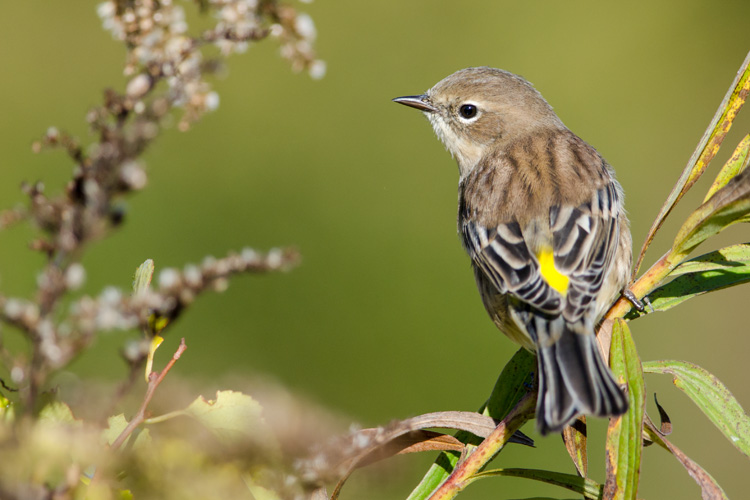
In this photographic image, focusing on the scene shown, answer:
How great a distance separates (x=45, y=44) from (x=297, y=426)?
15.7ft

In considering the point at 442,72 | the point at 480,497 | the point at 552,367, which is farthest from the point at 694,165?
the point at 442,72

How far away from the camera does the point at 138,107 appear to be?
0.69m

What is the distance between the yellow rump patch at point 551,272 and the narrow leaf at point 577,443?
1.73 ft

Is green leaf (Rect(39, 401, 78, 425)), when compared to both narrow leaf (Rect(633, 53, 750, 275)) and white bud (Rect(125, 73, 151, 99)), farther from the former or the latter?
narrow leaf (Rect(633, 53, 750, 275))

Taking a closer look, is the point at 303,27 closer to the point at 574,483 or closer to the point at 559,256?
the point at 574,483

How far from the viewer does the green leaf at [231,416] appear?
32.5 inches

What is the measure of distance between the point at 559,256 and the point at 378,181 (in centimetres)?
256

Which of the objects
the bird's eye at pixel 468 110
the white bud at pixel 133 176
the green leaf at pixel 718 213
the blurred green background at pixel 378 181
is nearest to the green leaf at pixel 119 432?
the white bud at pixel 133 176

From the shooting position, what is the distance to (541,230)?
2391 mm

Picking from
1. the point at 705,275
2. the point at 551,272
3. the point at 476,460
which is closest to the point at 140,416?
the point at 476,460

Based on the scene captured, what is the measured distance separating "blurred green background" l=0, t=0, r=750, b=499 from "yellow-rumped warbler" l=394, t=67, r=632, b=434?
1.26 metres

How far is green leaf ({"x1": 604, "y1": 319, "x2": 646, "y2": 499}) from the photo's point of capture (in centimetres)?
119

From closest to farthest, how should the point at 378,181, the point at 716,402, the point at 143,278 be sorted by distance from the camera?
the point at 143,278, the point at 716,402, the point at 378,181

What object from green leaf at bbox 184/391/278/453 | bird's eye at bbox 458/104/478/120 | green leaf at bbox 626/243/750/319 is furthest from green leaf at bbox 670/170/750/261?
bird's eye at bbox 458/104/478/120
